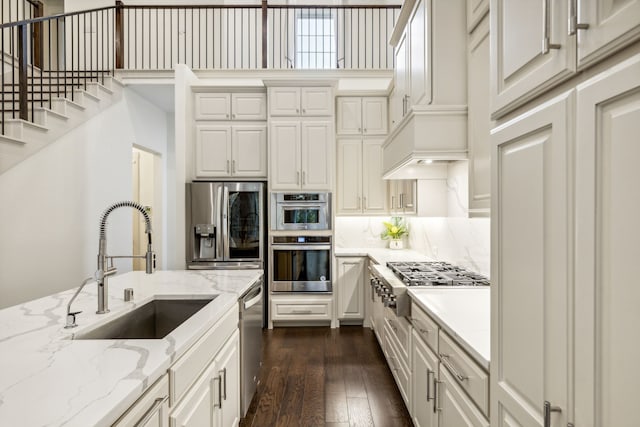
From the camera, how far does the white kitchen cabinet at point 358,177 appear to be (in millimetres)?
4258

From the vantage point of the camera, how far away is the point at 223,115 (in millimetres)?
4121

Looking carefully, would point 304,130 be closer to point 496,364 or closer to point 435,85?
point 435,85

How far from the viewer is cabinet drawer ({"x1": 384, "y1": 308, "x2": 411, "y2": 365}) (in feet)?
7.09

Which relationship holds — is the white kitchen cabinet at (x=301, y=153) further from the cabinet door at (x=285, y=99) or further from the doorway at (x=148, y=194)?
the doorway at (x=148, y=194)

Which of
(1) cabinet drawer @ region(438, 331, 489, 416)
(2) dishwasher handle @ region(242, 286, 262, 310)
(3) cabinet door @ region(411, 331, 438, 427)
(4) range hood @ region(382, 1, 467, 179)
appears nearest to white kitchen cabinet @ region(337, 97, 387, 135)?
(4) range hood @ region(382, 1, 467, 179)

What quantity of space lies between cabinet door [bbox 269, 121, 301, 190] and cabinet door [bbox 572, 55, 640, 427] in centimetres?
342

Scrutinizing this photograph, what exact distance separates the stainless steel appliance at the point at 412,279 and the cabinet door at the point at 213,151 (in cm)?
228

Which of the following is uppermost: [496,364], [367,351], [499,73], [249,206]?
[499,73]

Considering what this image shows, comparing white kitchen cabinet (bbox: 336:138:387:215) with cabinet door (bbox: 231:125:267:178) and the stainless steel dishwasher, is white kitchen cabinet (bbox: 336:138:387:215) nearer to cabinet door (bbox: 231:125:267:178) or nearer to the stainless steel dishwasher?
cabinet door (bbox: 231:125:267:178)

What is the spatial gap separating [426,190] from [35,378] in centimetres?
296

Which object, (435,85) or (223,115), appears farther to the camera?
A: (223,115)

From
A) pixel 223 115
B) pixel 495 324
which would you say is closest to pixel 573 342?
pixel 495 324

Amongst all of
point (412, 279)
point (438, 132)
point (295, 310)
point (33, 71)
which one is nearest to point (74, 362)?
point (412, 279)

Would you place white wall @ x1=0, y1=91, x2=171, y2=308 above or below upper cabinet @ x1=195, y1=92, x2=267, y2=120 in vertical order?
below
